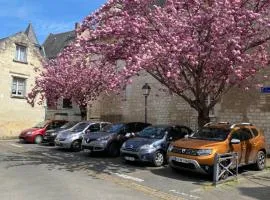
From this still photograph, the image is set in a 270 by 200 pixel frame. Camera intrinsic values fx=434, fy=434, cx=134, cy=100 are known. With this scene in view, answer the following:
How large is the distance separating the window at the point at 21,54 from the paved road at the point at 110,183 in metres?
17.9

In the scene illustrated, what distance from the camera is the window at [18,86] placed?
32278 millimetres

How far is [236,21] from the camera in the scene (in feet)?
46.3

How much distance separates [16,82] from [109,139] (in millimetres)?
16795

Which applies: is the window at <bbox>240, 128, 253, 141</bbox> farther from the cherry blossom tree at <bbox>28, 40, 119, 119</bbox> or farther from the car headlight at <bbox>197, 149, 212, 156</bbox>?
the cherry blossom tree at <bbox>28, 40, 119, 119</bbox>

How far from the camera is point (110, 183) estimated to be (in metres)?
11.5

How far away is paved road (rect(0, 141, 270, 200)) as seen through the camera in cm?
981

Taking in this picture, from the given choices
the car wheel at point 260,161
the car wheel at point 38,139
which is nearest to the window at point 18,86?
the car wheel at point 38,139

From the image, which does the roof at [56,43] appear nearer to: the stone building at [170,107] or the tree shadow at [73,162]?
the stone building at [170,107]

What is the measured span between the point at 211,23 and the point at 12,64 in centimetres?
2134

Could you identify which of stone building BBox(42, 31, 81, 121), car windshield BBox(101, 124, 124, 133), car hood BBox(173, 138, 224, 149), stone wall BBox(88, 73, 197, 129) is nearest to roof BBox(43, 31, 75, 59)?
stone building BBox(42, 31, 81, 121)

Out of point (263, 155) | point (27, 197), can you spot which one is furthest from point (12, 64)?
point (27, 197)

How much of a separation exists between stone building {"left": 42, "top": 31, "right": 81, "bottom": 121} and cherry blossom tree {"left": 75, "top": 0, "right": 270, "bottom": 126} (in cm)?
2112

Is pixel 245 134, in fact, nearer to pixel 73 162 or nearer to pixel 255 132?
pixel 255 132

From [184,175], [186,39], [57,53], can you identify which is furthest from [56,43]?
[184,175]
